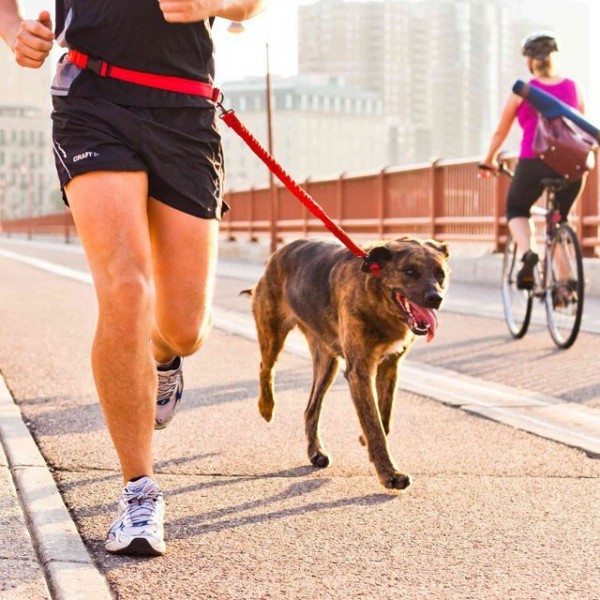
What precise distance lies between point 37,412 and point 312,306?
67.8 inches

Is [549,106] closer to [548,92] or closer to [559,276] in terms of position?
[548,92]

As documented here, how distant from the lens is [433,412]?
6332 mm

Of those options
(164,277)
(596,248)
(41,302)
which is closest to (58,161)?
(164,277)

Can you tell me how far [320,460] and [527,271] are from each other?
4.56 metres

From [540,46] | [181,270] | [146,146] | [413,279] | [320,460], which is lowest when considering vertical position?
[320,460]

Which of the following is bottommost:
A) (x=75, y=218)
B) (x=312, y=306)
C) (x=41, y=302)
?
(x=41, y=302)

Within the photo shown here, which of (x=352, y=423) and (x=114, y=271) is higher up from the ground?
(x=114, y=271)

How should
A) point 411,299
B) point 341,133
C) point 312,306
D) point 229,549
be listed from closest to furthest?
point 229,549, point 411,299, point 312,306, point 341,133

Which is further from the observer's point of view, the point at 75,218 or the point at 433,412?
the point at 433,412

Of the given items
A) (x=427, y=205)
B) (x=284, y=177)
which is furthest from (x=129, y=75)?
(x=427, y=205)

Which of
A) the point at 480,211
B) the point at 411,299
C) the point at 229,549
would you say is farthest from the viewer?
the point at 480,211

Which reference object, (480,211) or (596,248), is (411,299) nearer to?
(596,248)

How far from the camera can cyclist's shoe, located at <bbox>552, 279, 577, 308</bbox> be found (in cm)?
877

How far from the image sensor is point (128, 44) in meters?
3.83
